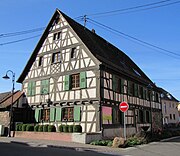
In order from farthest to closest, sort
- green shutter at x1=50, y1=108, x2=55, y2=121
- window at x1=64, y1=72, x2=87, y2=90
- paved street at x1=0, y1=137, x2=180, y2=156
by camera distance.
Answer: green shutter at x1=50, y1=108, x2=55, y2=121, window at x1=64, y1=72, x2=87, y2=90, paved street at x1=0, y1=137, x2=180, y2=156

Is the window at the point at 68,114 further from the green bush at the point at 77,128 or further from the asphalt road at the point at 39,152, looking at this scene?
the asphalt road at the point at 39,152

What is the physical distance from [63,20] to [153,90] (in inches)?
558

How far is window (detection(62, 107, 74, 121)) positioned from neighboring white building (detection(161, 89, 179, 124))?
108 feet

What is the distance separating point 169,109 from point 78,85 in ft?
118

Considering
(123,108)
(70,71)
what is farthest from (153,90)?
(123,108)

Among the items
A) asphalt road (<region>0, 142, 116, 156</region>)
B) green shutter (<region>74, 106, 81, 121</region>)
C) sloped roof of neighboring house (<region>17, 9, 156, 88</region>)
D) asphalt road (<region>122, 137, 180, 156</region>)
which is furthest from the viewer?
sloped roof of neighboring house (<region>17, 9, 156, 88</region>)

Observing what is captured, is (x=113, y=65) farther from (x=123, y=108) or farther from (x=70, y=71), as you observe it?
(x=123, y=108)

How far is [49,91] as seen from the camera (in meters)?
21.8

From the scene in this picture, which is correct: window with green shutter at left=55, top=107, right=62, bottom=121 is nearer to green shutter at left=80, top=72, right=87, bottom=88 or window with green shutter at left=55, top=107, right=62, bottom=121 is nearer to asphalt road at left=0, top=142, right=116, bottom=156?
green shutter at left=80, top=72, right=87, bottom=88

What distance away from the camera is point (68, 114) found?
19.9m

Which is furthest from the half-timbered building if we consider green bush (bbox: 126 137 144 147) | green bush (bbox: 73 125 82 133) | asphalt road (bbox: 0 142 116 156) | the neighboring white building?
the neighboring white building

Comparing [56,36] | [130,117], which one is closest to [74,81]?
[56,36]

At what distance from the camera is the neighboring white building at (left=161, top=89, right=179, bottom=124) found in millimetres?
48469

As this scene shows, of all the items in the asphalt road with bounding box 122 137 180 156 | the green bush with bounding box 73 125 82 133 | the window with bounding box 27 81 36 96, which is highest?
the window with bounding box 27 81 36 96
